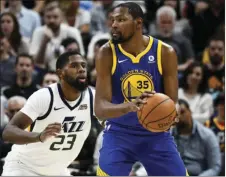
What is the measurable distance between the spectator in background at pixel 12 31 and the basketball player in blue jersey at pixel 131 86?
15.0 feet

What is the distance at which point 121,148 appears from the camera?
16.9ft

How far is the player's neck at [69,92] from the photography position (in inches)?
233

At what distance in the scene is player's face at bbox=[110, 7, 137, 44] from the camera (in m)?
5.05

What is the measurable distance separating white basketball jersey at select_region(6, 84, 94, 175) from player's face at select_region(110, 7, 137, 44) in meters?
1.05

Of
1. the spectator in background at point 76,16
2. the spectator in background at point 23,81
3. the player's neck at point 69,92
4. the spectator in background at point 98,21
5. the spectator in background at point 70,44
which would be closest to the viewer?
the player's neck at point 69,92

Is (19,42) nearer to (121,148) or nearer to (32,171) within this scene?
(32,171)

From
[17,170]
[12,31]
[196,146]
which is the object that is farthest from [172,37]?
[17,170]

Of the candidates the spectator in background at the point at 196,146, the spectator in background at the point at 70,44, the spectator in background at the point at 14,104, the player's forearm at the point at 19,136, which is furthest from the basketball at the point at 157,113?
the spectator in background at the point at 70,44

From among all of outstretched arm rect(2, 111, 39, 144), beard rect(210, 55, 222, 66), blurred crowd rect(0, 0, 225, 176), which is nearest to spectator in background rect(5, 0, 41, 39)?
blurred crowd rect(0, 0, 225, 176)

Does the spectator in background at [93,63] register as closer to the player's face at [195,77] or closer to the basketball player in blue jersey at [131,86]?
the player's face at [195,77]

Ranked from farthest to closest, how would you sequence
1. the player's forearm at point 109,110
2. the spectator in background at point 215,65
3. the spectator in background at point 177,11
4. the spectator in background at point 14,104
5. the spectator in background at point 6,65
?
the spectator in background at point 177,11 < the spectator in background at point 215,65 < the spectator in background at point 6,65 < the spectator in background at point 14,104 < the player's forearm at point 109,110

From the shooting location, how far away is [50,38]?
9594 mm

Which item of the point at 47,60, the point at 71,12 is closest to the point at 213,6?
the point at 71,12

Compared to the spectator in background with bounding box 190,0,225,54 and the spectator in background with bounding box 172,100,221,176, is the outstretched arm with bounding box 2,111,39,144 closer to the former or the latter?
the spectator in background with bounding box 172,100,221,176
